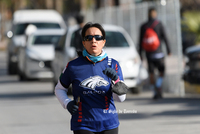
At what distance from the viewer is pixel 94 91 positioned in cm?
423

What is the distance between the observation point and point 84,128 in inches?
166

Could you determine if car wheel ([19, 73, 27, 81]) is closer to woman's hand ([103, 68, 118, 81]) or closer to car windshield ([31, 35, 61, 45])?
car windshield ([31, 35, 61, 45])

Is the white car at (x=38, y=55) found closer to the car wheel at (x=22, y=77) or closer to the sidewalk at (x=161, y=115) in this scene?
the car wheel at (x=22, y=77)

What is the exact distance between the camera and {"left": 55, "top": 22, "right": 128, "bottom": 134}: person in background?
13.8 feet

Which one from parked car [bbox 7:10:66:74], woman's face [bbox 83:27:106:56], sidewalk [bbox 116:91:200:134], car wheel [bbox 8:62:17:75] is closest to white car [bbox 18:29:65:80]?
parked car [bbox 7:10:66:74]

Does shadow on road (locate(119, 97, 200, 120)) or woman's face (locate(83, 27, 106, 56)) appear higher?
woman's face (locate(83, 27, 106, 56))

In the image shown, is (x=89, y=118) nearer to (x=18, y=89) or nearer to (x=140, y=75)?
(x=140, y=75)

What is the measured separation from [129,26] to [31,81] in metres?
3.69

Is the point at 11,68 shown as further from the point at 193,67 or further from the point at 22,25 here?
the point at 193,67

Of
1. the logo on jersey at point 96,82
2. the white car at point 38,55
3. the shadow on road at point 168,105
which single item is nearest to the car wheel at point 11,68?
the white car at point 38,55

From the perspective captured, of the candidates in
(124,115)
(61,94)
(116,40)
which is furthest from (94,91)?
(116,40)

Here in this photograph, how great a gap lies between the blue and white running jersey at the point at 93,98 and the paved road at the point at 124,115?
1855 mm

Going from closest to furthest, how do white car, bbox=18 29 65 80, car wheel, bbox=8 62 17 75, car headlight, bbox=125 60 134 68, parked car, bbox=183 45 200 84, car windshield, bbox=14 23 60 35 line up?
parked car, bbox=183 45 200 84 < car headlight, bbox=125 60 134 68 < white car, bbox=18 29 65 80 < car windshield, bbox=14 23 60 35 < car wheel, bbox=8 62 17 75

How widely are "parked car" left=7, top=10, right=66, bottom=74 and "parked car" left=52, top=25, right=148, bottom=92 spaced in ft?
19.5
